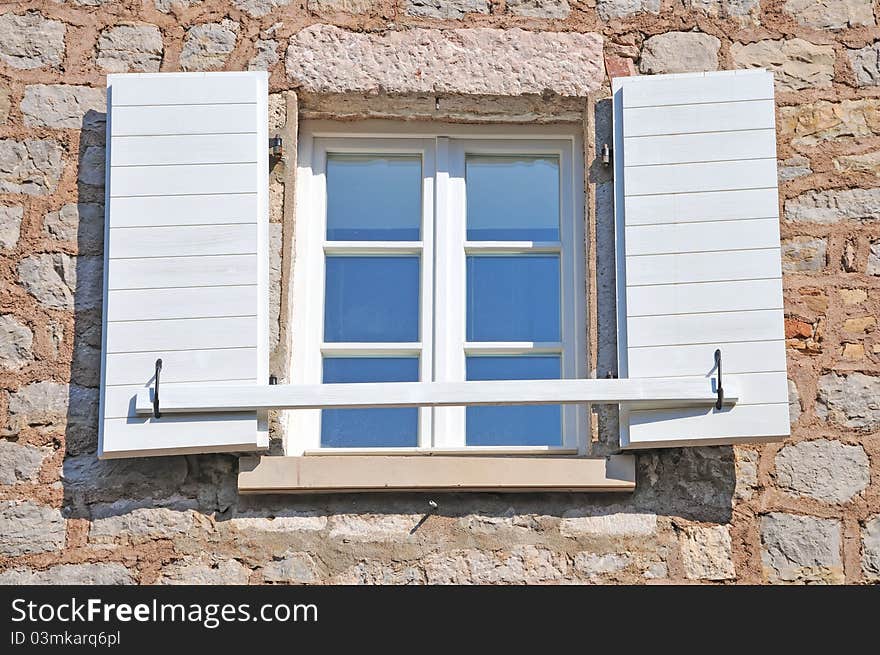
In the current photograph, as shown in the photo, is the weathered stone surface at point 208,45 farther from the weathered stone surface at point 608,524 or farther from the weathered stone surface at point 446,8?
the weathered stone surface at point 608,524

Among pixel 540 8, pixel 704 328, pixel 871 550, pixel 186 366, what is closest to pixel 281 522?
pixel 186 366

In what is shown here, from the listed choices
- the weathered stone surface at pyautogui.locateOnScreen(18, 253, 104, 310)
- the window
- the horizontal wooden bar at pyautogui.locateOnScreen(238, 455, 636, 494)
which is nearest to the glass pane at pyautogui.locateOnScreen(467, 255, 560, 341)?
the window

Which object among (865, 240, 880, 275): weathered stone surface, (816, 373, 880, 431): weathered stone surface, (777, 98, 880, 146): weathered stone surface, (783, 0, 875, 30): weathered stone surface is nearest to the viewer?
(816, 373, 880, 431): weathered stone surface

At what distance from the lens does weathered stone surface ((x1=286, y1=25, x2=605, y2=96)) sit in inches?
162

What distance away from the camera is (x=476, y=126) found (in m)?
4.23

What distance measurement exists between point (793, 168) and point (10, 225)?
86.7 inches

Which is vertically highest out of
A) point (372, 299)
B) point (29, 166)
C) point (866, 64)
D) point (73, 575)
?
point (866, 64)

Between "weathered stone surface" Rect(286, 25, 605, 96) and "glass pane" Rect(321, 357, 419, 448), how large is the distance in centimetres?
79

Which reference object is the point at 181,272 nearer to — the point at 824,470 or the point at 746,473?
the point at 746,473

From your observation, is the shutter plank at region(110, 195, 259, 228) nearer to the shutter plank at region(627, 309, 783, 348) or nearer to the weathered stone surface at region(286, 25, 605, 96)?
the weathered stone surface at region(286, 25, 605, 96)

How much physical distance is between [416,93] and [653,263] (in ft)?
2.85

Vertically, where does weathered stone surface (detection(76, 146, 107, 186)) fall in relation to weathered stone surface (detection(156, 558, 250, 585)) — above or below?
above

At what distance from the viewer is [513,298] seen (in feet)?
13.5

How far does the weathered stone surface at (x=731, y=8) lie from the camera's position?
4.19 metres
